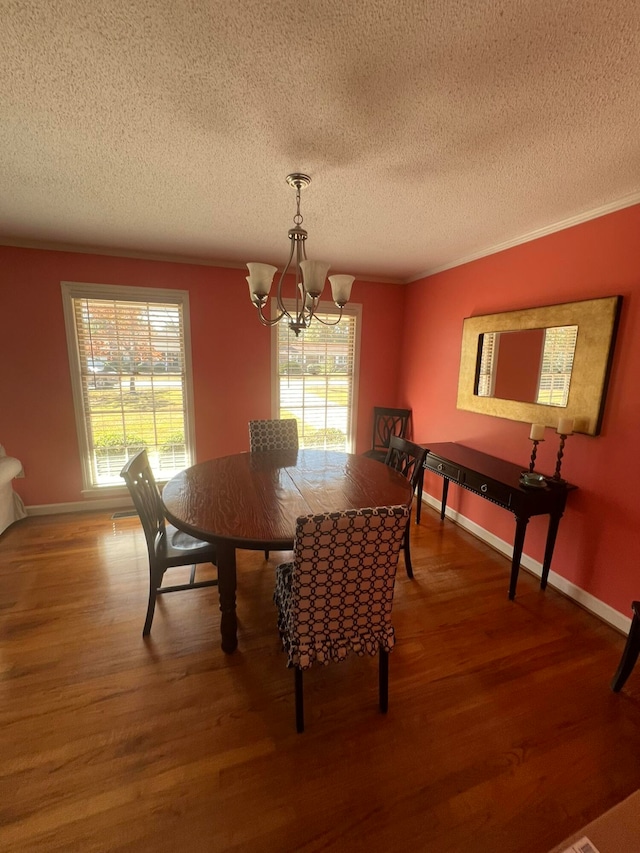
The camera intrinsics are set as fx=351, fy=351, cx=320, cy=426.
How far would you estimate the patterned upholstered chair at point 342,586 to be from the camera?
1241mm

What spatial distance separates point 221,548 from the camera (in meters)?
1.70

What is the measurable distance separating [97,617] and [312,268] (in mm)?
2335

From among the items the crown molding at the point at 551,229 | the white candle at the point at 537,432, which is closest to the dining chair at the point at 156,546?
the white candle at the point at 537,432

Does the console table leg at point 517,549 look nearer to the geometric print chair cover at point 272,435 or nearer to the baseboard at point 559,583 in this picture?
the baseboard at point 559,583

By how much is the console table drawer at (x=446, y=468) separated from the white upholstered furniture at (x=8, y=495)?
11.3ft

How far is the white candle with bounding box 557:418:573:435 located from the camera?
2141mm

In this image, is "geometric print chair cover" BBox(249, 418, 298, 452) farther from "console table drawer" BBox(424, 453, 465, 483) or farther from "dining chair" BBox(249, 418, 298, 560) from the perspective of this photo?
"console table drawer" BBox(424, 453, 465, 483)

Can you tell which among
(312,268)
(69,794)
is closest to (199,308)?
(312,268)

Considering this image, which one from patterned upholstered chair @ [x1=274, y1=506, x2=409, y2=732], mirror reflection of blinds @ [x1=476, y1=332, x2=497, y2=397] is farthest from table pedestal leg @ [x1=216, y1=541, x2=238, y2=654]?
mirror reflection of blinds @ [x1=476, y1=332, x2=497, y2=397]

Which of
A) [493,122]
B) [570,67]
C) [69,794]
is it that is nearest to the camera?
[570,67]

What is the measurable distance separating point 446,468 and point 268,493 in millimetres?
1584

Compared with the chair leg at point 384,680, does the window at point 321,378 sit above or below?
above

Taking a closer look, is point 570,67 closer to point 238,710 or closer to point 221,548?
point 221,548

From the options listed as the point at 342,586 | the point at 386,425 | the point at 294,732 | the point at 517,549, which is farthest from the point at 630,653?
the point at 386,425
